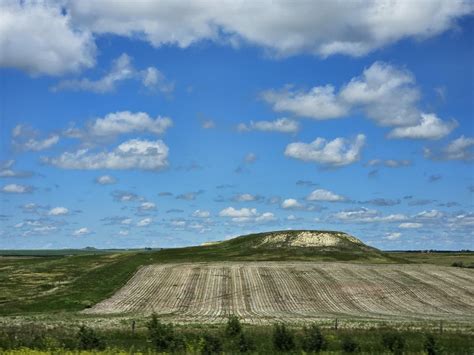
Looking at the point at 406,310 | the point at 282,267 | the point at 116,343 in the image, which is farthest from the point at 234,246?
the point at 116,343

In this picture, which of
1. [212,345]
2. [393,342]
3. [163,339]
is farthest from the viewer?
[393,342]

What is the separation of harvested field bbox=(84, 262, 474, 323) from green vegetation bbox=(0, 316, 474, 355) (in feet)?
54.0

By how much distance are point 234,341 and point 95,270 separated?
6996 cm

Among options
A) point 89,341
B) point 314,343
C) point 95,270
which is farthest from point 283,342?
point 95,270

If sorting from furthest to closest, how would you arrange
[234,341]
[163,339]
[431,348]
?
[163,339], [234,341], [431,348]

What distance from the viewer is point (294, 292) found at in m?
84.1

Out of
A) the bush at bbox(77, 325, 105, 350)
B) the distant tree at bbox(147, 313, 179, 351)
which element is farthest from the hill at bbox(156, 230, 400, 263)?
the bush at bbox(77, 325, 105, 350)

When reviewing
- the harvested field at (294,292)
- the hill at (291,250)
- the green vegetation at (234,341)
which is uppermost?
the hill at (291,250)

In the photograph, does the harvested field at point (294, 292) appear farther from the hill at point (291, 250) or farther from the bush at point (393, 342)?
the bush at point (393, 342)

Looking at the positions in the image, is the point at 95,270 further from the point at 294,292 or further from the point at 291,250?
the point at 291,250

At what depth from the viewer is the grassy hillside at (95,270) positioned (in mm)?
74688

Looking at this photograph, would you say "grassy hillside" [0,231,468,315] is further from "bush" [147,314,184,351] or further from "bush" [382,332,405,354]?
"bush" [382,332,405,354]

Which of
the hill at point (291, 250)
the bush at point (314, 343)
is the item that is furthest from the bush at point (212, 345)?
the hill at point (291, 250)

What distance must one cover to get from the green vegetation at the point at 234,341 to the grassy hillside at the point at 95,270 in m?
28.1
